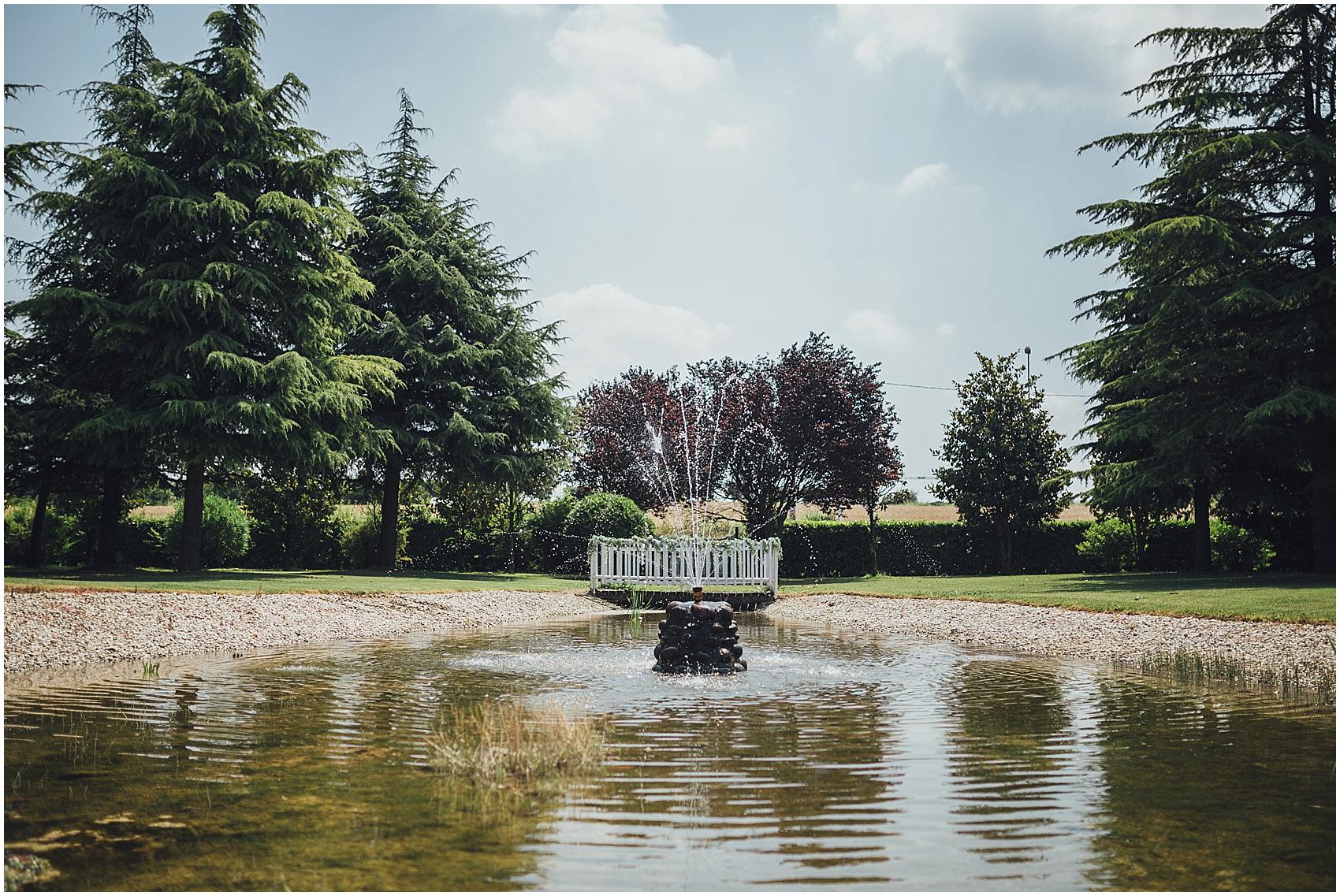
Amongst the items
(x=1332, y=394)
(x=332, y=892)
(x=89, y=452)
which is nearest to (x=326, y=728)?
(x=332, y=892)

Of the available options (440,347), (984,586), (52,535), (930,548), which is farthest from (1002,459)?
(52,535)

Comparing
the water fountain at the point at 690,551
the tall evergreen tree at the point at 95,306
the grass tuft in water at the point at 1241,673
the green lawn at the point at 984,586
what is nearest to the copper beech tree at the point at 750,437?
the water fountain at the point at 690,551

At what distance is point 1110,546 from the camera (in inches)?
1051

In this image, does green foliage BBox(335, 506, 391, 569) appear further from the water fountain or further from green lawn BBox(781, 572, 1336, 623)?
green lawn BBox(781, 572, 1336, 623)

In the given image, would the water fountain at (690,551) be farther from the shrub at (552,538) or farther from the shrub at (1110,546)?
the shrub at (1110,546)

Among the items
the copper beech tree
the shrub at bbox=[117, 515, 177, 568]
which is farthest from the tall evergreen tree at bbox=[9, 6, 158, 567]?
the copper beech tree

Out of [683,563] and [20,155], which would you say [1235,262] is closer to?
[683,563]

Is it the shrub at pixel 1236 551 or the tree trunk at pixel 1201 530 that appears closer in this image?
the tree trunk at pixel 1201 530

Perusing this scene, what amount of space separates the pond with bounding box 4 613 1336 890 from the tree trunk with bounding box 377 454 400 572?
16.7 metres

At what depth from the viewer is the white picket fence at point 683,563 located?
20422 millimetres

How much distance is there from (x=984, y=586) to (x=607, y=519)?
29.7ft

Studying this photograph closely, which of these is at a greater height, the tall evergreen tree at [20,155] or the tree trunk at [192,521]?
the tall evergreen tree at [20,155]

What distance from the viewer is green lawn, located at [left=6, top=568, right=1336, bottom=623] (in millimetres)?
13328

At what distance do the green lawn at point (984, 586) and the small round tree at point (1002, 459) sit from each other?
3.83m
